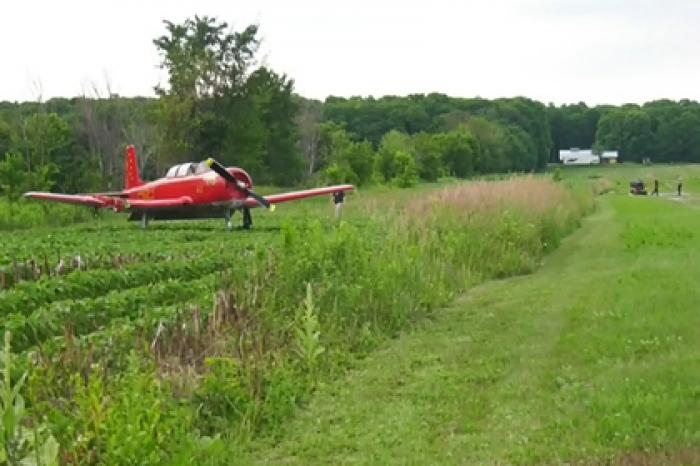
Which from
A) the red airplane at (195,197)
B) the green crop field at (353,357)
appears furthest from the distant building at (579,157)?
the green crop field at (353,357)

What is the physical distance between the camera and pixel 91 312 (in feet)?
33.2

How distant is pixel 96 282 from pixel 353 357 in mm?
4664

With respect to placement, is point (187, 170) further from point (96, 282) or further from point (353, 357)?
point (353, 357)

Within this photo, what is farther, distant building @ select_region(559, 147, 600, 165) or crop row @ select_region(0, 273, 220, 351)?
distant building @ select_region(559, 147, 600, 165)

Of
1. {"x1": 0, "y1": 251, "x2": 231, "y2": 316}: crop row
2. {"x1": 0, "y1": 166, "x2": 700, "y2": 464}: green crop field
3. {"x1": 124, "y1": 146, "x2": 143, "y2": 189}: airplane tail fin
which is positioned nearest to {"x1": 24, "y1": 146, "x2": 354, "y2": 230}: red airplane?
{"x1": 124, "y1": 146, "x2": 143, "y2": 189}: airplane tail fin

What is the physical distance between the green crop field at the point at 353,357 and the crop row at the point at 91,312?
0.10 ft

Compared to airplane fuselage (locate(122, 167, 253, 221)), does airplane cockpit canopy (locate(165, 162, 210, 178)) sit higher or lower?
higher

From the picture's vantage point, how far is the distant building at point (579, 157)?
129m

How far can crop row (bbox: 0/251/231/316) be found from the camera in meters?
10.9

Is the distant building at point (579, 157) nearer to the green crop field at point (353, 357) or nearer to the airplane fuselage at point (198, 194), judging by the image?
the airplane fuselage at point (198, 194)

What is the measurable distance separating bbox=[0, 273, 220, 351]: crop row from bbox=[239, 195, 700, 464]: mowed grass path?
2.72 m

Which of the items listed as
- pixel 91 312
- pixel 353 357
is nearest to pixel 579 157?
pixel 353 357

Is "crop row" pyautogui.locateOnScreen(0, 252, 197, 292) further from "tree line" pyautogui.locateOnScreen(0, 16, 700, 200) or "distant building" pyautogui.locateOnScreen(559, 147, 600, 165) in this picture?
"distant building" pyautogui.locateOnScreen(559, 147, 600, 165)

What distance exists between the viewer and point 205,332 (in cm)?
855
